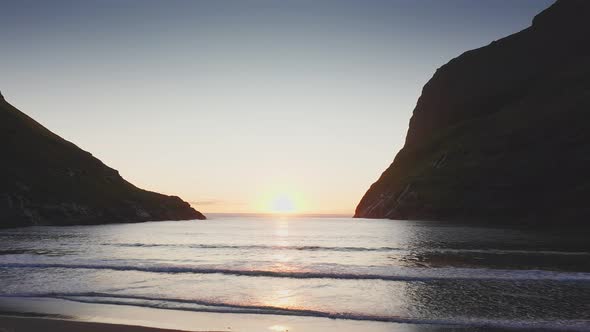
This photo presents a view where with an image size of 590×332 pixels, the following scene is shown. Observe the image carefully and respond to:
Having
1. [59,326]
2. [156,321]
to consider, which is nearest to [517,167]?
[156,321]

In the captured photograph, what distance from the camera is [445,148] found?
179 metres

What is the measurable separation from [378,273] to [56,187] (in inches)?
5360

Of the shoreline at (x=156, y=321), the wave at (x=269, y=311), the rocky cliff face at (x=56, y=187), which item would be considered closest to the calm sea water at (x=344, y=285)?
the wave at (x=269, y=311)

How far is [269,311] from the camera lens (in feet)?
58.4

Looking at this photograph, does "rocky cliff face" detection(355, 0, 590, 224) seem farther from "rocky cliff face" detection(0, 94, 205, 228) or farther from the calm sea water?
"rocky cliff face" detection(0, 94, 205, 228)

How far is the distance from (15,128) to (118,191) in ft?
145

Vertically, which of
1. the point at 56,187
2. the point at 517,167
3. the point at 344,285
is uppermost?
the point at 517,167

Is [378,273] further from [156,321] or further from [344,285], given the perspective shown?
[156,321]

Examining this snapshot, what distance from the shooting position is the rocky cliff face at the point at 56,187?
117 m

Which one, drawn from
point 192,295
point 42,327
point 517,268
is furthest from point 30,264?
point 517,268

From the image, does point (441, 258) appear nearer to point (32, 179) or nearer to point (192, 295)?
point (192, 295)

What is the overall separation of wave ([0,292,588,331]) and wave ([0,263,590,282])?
976 centimetres

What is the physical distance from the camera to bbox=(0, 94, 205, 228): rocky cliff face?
117 meters

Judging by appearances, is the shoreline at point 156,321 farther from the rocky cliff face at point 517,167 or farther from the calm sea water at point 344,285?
the rocky cliff face at point 517,167
